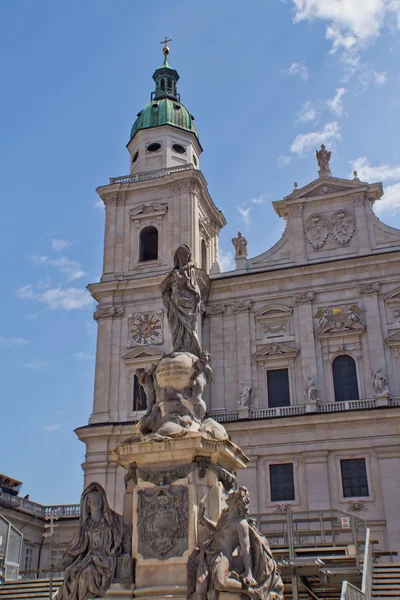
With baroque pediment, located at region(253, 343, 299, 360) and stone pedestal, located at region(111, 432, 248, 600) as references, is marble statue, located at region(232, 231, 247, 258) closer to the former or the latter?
baroque pediment, located at region(253, 343, 299, 360)

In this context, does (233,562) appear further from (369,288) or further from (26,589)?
(369,288)

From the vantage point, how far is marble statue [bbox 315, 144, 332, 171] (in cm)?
3453

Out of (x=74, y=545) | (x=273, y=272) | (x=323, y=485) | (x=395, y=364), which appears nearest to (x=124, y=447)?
(x=74, y=545)

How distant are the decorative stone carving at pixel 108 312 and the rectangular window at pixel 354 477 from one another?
1269cm

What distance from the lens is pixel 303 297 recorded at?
31.6 metres

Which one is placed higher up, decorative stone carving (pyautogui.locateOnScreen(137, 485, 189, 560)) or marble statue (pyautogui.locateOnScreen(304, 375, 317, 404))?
marble statue (pyautogui.locateOnScreen(304, 375, 317, 404))

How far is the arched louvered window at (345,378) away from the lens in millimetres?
29234

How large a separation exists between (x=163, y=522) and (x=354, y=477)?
62.6 feet

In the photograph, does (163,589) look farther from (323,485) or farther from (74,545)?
(323,485)

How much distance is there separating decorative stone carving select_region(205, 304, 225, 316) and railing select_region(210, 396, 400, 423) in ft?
16.6

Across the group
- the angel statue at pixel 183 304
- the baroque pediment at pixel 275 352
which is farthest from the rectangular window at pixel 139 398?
the angel statue at pixel 183 304

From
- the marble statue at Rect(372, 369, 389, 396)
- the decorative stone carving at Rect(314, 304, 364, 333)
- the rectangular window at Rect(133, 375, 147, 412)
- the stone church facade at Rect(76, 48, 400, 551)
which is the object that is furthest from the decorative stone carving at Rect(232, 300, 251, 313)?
the marble statue at Rect(372, 369, 389, 396)

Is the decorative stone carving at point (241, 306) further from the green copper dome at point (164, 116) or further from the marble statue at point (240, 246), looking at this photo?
the green copper dome at point (164, 116)

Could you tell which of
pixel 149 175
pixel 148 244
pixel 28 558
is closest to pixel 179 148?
pixel 149 175
